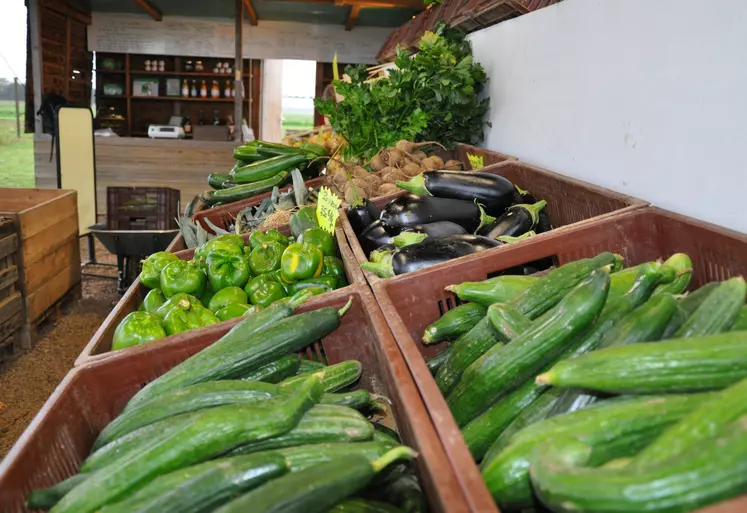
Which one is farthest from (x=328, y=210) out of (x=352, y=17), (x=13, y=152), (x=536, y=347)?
(x=13, y=152)

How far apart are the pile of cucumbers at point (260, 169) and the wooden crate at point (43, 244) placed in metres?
→ 1.50

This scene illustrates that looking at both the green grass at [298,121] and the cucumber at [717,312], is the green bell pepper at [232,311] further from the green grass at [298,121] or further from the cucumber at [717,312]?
the green grass at [298,121]

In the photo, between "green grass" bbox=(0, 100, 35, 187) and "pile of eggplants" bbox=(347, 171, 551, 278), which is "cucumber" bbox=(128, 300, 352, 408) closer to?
"pile of eggplants" bbox=(347, 171, 551, 278)

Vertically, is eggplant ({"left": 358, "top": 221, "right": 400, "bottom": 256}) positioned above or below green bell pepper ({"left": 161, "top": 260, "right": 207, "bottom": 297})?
above

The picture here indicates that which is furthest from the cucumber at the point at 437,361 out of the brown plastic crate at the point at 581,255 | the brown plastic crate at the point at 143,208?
the brown plastic crate at the point at 143,208

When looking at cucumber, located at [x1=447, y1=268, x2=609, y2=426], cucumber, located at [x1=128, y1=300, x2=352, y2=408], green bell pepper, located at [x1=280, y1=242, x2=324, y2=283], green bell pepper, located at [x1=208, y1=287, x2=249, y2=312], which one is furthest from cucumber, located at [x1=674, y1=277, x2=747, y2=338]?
green bell pepper, located at [x1=208, y1=287, x2=249, y2=312]

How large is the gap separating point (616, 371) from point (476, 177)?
1.54 metres

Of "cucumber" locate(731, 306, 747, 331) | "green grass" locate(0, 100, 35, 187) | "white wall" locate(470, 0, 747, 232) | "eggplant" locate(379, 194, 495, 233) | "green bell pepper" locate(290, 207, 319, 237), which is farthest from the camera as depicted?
"green grass" locate(0, 100, 35, 187)

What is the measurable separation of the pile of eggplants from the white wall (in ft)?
1.23

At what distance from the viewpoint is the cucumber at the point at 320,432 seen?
1.08 meters

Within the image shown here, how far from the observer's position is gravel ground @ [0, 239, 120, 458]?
10.9 feet

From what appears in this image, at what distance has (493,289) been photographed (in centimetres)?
153

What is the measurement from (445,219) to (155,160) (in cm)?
766

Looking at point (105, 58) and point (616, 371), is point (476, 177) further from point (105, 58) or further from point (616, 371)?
point (105, 58)
